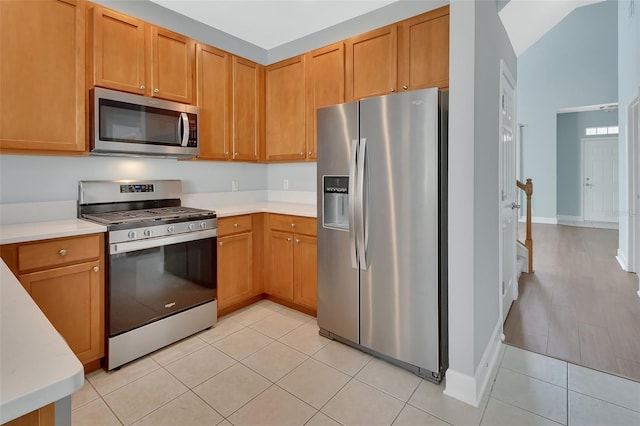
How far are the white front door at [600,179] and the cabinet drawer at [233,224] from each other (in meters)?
8.97

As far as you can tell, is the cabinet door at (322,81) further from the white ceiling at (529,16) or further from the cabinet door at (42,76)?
the cabinet door at (42,76)

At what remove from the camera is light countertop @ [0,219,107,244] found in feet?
5.97

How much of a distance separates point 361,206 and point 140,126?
1.78 meters

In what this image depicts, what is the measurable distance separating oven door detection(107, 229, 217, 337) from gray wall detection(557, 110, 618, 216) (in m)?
9.25

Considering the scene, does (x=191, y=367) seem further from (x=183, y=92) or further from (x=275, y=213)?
(x=183, y=92)

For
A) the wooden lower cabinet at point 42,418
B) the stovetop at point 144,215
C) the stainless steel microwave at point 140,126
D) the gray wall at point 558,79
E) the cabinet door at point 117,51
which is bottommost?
the wooden lower cabinet at point 42,418

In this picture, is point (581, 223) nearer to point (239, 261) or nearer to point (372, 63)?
point (372, 63)

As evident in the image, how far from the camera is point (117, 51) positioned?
2447mm

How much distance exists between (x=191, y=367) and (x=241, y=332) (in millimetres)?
555

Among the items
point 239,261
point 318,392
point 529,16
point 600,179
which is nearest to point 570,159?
point 600,179

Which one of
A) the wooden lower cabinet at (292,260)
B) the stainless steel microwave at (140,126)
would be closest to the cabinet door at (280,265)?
the wooden lower cabinet at (292,260)

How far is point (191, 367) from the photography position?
2.24 meters

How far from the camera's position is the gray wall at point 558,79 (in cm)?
735

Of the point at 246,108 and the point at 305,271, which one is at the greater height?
the point at 246,108
